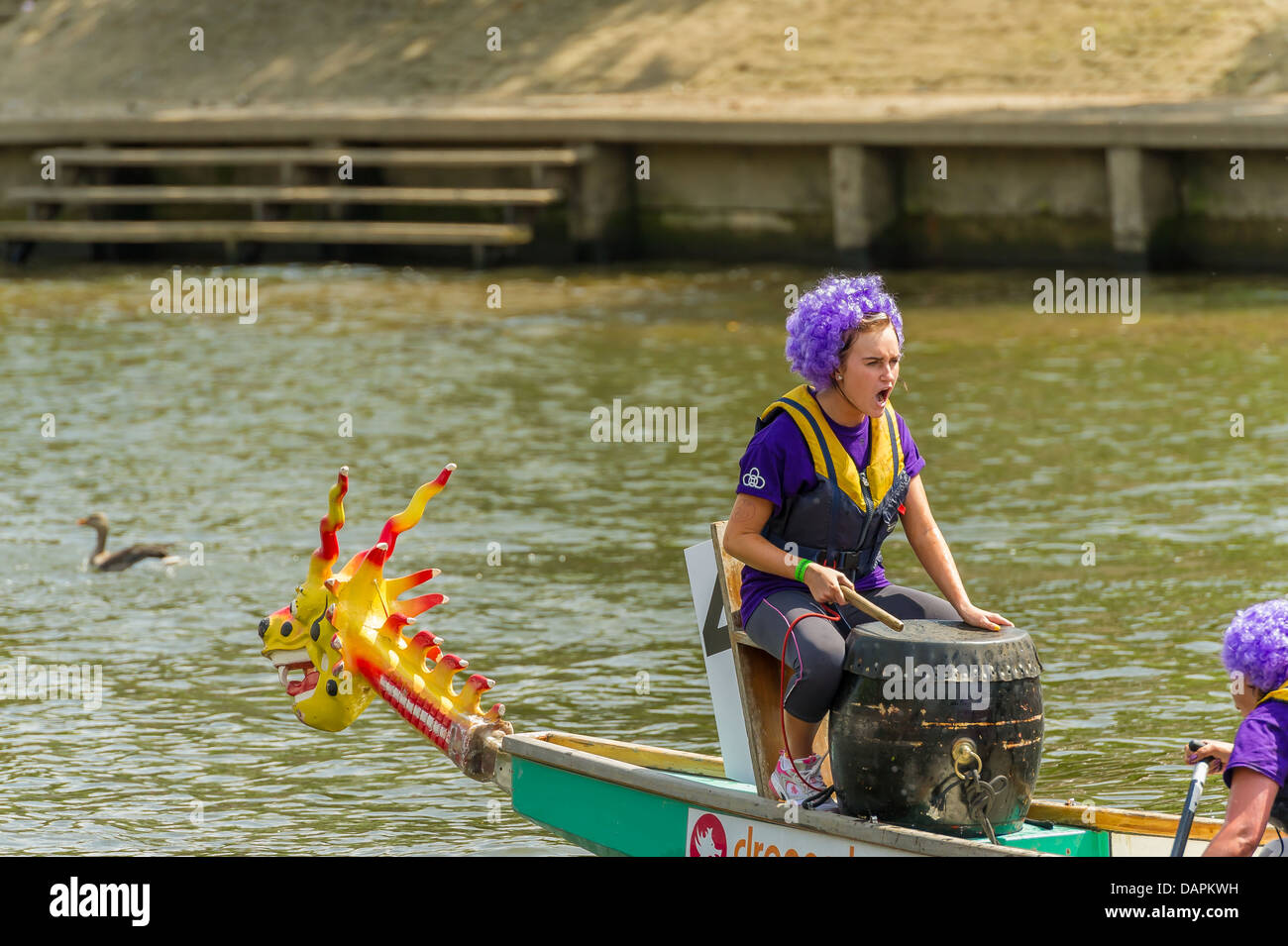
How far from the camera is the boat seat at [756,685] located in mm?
6750

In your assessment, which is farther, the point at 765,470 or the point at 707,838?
the point at 707,838

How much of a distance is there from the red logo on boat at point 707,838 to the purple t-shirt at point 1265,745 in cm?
180

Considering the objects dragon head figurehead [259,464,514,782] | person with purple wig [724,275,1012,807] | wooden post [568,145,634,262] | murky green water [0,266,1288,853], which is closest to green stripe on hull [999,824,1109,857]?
person with purple wig [724,275,1012,807]

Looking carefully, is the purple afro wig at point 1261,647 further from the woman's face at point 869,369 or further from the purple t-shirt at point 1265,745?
the woman's face at point 869,369

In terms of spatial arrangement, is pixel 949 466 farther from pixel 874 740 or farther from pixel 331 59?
pixel 331 59

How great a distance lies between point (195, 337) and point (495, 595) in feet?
32.4

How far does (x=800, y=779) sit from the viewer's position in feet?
21.8

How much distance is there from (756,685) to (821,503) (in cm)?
65

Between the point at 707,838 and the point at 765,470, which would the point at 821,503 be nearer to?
the point at 765,470

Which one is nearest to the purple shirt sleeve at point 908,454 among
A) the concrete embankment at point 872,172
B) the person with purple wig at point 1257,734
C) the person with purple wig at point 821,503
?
the person with purple wig at point 821,503

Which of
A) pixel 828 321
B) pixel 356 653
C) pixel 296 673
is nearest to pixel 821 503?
pixel 828 321

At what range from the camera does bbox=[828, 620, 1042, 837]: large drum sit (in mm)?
6176

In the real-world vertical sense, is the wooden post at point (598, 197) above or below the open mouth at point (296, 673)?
above

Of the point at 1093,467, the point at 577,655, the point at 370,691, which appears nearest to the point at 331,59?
the point at 1093,467
